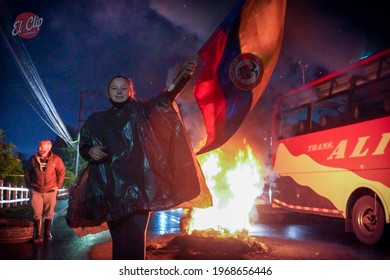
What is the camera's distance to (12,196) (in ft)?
42.6

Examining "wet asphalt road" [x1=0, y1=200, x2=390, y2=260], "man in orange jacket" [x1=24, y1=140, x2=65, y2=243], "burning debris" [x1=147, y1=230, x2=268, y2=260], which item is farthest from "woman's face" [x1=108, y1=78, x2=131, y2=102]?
"man in orange jacket" [x1=24, y1=140, x2=65, y2=243]

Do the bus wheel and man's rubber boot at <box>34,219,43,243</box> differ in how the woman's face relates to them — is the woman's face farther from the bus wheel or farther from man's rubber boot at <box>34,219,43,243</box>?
the bus wheel

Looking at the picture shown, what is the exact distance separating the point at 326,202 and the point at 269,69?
3569 mm

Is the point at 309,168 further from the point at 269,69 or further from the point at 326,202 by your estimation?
the point at 269,69

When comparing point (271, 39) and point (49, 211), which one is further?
point (49, 211)

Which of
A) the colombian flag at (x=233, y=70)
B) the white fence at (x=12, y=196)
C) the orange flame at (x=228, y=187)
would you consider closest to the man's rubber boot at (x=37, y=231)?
the orange flame at (x=228, y=187)

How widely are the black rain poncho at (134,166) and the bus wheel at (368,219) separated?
4812 mm

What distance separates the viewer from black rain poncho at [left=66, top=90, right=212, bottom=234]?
3193mm

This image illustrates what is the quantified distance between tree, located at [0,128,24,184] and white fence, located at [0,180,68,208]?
33cm

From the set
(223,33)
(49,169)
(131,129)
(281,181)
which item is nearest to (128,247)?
(131,129)

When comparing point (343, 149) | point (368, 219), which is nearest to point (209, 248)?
point (368, 219)

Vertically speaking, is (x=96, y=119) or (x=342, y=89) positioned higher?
(x=342, y=89)
